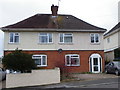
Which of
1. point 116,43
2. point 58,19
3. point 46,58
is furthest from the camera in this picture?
point 116,43

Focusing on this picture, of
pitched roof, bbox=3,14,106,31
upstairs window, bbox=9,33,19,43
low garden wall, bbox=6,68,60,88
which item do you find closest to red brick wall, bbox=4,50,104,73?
upstairs window, bbox=9,33,19,43

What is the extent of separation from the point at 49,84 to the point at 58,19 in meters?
14.5

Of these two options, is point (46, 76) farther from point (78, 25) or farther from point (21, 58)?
point (78, 25)

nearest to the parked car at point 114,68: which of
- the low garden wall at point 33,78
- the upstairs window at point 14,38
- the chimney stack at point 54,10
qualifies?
the low garden wall at point 33,78

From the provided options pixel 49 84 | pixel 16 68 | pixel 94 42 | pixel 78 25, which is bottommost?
pixel 49 84

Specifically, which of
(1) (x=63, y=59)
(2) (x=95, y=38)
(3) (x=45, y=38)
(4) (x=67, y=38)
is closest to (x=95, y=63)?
(2) (x=95, y=38)

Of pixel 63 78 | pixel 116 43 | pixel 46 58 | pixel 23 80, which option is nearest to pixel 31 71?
pixel 23 80

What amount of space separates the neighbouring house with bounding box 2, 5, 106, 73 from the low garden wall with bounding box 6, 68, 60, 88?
853cm

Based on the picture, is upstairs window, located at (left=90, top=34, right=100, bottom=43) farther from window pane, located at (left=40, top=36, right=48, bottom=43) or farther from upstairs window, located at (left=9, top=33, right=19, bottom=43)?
upstairs window, located at (left=9, top=33, right=19, bottom=43)

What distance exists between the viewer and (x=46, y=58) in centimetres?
2881

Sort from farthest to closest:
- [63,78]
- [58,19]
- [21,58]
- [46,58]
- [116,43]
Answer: [116,43] → [58,19] → [46,58] → [63,78] → [21,58]

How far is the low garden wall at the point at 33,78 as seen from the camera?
18.7 meters

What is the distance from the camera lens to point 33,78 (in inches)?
756

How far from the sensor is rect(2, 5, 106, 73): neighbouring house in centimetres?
2872
